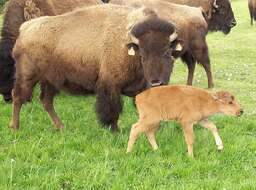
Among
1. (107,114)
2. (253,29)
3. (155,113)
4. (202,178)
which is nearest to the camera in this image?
(202,178)

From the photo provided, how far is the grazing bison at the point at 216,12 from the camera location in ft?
45.0

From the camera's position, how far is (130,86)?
7.61 meters

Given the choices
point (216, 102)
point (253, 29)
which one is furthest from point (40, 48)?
point (253, 29)

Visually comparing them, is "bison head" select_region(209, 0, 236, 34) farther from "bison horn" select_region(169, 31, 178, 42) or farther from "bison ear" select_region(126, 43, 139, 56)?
"bison ear" select_region(126, 43, 139, 56)

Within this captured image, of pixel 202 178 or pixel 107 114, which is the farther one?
pixel 107 114

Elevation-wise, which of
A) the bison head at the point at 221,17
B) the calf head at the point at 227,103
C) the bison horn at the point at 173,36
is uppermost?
the bison horn at the point at 173,36

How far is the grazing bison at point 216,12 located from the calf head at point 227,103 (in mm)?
7348

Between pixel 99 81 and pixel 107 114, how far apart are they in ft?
1.62

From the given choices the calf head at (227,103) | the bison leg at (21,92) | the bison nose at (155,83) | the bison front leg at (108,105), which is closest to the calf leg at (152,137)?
the bison nose at (155,83)

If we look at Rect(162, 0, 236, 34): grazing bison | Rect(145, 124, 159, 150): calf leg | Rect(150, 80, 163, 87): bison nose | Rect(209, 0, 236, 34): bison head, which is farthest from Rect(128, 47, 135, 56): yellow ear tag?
Rect(209, 0, 236, 34): bison head

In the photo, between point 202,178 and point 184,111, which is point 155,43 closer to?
point 184,111

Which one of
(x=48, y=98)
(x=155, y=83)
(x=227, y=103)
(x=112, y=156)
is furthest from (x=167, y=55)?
(x=48, y=98)

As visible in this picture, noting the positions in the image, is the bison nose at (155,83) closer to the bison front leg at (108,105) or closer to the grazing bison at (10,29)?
the bison front leg at (108,105)

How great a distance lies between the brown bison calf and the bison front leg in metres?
0.96
